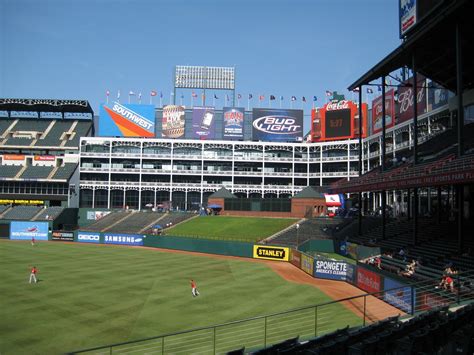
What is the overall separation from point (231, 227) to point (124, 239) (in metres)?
16.3

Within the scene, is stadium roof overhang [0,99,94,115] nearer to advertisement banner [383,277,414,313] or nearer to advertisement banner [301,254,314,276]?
advertisement banner [301,254,314,276]

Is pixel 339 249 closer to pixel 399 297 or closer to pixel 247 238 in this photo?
pixel 247 238

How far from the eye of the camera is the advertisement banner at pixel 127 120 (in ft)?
311

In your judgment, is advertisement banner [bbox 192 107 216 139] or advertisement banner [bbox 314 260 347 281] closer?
advertisement banner [bbox 314 260 347 281]

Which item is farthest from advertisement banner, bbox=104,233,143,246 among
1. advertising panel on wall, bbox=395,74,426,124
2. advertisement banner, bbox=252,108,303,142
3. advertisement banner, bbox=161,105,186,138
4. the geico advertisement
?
advertising panel on wall, bbox=395,74,426,124

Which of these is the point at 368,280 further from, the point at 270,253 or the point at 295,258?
the point at 270,253

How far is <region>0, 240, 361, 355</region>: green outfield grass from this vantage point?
20.2 m

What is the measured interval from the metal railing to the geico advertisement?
2147 cm

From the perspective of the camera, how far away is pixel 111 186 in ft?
309

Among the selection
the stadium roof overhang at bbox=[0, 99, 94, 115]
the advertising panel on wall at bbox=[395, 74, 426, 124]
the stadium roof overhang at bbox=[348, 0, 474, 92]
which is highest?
the stadium roof overhang at bbox=[0, 99, 94, 115]

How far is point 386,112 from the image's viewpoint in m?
71.4

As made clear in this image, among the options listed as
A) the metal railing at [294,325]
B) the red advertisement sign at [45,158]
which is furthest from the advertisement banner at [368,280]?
the red advertisement sign at [45,158]

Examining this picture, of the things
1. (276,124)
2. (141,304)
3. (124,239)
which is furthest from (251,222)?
(141,304)

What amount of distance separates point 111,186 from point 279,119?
128 feet
